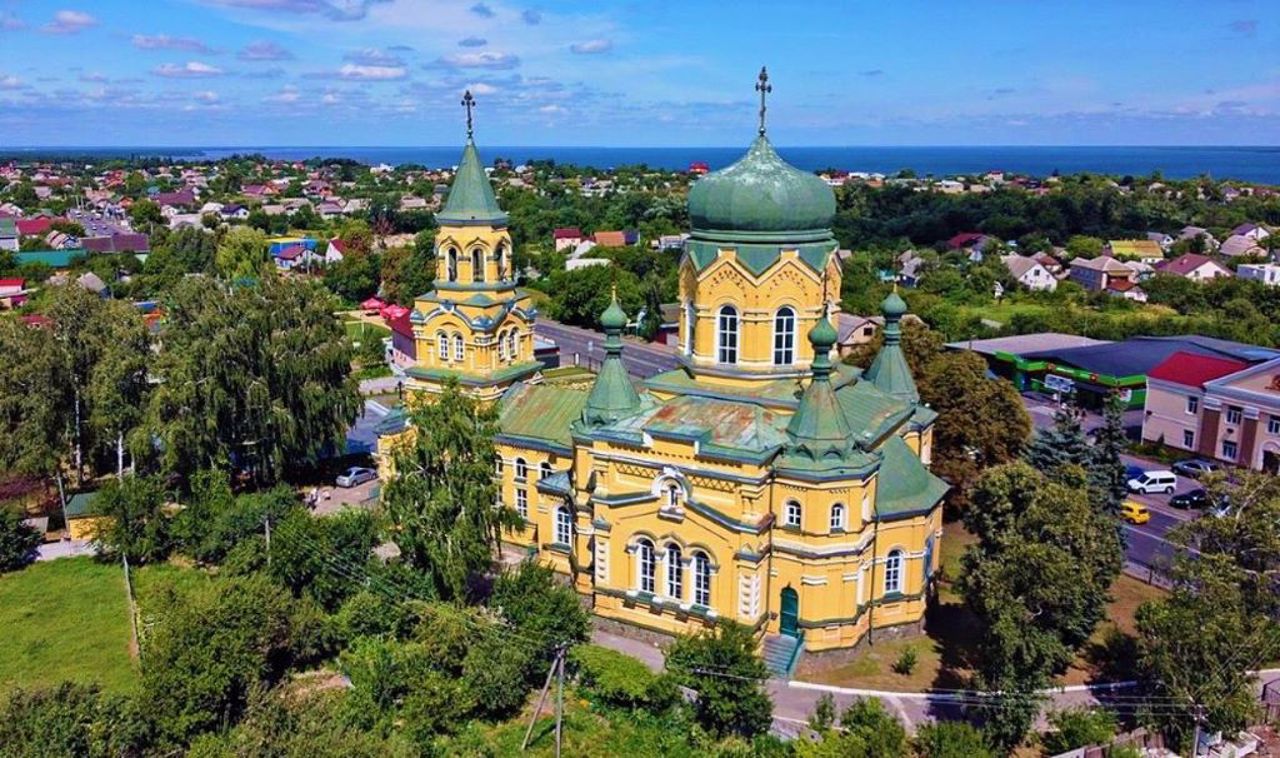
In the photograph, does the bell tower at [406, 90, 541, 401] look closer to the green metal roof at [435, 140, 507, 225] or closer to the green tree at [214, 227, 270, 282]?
the green metal roof at [435, 140, 507, 225]

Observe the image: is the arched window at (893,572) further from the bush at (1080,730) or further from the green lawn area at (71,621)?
the green lawn area at (71,621)

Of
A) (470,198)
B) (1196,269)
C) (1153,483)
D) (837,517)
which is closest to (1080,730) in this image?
(837,517)

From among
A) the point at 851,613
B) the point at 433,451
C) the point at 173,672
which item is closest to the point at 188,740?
the point at 173,672

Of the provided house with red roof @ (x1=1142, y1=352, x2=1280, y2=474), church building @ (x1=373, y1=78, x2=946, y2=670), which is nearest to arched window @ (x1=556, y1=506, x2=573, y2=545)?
church building @ (x1=373, y1=78, x2=946, y2=670)

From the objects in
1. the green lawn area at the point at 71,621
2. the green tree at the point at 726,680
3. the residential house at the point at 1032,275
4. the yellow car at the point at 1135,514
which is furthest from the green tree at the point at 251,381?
the residential house at the point at 1032,275

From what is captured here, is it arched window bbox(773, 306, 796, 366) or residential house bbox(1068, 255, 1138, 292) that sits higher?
arched window bbox(773, 306, 796, 366)

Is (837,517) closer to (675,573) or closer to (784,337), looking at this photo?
(675,573)

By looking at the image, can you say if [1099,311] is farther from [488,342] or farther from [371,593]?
[371,593]
